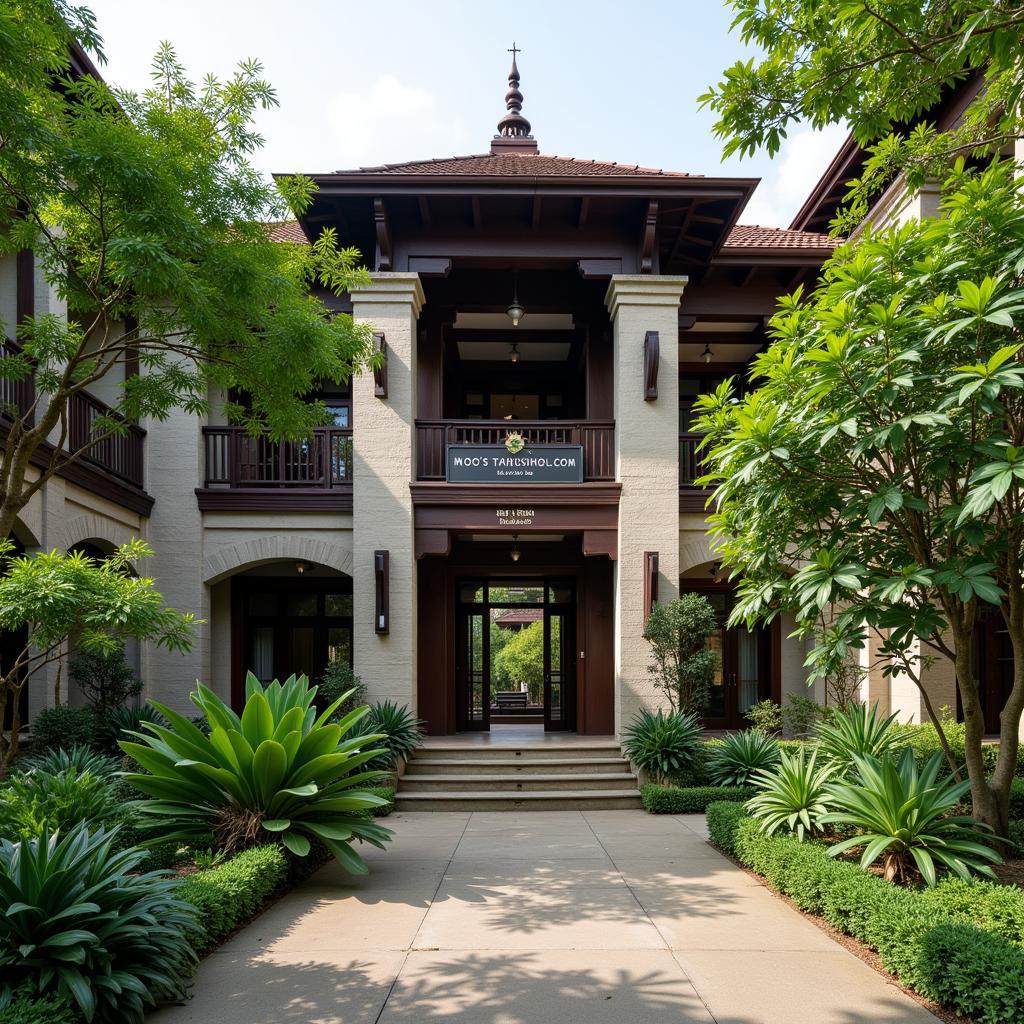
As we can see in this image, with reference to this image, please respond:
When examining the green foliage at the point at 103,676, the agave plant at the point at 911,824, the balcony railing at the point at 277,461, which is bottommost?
the agave plant at the point at 911,824

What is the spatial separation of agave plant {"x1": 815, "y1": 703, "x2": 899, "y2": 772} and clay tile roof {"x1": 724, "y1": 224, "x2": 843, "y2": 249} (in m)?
8.96

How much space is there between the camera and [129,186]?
6.20 m

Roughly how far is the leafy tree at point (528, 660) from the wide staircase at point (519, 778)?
11582 millimetres

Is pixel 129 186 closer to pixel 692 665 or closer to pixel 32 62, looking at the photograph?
pixel 32 62

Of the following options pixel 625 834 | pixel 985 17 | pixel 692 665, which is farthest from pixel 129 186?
pixel 692 665

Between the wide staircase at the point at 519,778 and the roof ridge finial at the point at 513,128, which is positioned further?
the roof ridge finial at the point at 513,128

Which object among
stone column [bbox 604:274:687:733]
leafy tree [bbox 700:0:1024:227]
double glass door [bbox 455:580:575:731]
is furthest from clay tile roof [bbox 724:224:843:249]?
leafy tree [bbox 700:0:1024:227]

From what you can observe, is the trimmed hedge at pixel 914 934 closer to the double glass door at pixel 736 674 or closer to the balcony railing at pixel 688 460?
the balcony railing at pixel 688 460

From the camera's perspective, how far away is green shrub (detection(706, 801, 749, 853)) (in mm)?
8094

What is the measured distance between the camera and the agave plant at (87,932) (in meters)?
4.13

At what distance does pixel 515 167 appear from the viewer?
14328 millimetres

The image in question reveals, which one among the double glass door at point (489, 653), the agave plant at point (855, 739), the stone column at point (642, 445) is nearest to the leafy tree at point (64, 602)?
the agave plant at point (855, 739)

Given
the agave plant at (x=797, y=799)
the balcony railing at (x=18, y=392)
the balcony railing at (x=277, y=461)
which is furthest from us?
the balcony railing at (x=277, y=461)

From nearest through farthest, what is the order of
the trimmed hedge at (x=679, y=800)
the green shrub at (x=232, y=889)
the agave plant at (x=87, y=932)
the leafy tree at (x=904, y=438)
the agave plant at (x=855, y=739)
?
the agave plant at (x=87, y=932), the leafy tree at (x=904, y=438), the green shrub at (x=232, y=889), the agave plant at (x=855, y=739), the trimmed hedge at (x=679, y=800)
